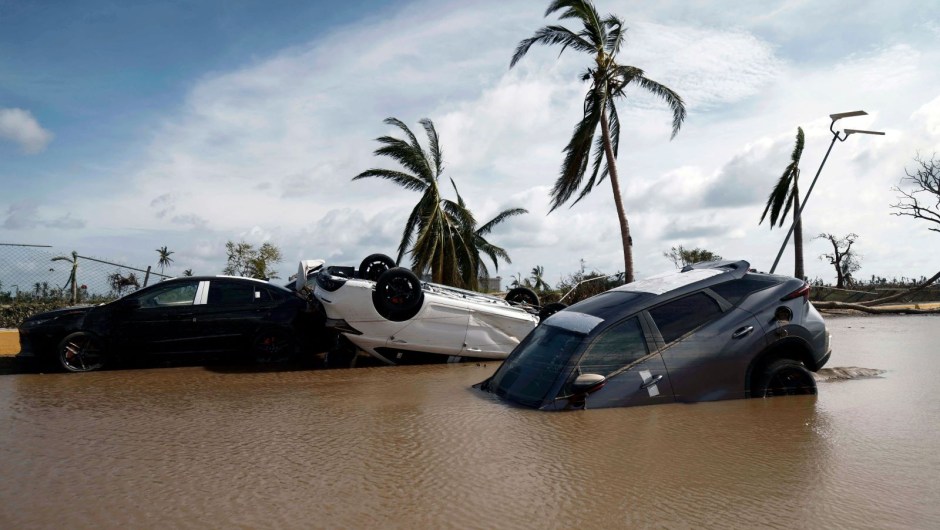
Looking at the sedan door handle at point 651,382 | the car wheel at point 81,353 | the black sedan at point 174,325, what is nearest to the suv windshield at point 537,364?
the sedan door handle at point 651,382

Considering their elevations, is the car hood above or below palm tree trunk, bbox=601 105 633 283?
below

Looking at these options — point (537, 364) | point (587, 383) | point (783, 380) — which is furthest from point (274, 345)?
point (783, 380)

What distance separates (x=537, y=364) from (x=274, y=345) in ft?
17.3

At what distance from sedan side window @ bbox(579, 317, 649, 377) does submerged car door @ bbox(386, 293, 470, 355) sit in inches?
175

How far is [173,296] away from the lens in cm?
1054

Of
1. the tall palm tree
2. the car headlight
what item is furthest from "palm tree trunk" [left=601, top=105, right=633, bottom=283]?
the car headlight

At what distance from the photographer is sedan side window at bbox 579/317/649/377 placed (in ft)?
19.9

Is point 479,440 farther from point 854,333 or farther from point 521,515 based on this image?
point 854,333

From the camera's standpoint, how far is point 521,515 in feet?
12.3

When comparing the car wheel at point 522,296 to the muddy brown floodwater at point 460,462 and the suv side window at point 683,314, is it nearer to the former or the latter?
the muddy brown floodwater at point 460,462

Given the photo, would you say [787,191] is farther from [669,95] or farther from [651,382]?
[651,382]

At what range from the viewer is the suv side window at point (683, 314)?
627 centimetres

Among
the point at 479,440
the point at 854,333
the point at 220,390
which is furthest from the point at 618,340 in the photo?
the point at 854,333

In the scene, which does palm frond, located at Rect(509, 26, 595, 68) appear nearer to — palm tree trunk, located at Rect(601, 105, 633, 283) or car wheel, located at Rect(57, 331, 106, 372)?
palm tree trunk, located at Rect(601, 105, 633, 283)
